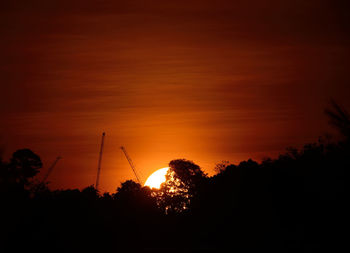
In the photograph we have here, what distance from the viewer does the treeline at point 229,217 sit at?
17052 mm

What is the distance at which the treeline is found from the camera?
1705cm

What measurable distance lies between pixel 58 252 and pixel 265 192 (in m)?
17.2

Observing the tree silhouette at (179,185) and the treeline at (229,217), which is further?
the tree silhouette at (179,185)

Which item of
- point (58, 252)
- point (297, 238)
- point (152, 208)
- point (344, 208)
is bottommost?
point (344, 208)

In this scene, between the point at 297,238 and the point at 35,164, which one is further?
the point at 35,164

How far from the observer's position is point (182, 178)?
10462 centimetres

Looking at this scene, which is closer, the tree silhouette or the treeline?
the treeline

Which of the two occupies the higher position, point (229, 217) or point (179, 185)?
point (179, 185)

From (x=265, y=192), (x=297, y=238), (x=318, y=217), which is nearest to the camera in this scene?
(x=318, y=217)

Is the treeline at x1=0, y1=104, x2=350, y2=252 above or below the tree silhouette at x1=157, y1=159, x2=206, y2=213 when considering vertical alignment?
below

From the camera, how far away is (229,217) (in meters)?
47.1

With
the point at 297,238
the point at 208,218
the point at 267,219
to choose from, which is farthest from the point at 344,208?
the point at 208,218

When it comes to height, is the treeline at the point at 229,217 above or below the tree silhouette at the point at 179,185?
below

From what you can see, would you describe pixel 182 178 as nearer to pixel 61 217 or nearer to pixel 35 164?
pixel 35 164
